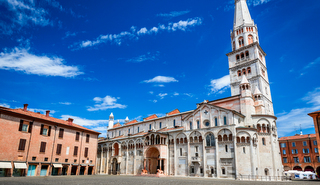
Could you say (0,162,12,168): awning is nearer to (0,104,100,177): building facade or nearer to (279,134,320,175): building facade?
(0,104,100,177): building facade

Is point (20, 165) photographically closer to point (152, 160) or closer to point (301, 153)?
point (152, 160)

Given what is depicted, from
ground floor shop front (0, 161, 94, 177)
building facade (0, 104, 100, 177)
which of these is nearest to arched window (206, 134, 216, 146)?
building facade (0, 104, 100, 177)

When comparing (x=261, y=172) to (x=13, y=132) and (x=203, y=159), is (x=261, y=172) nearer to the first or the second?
(x=203, y=159)

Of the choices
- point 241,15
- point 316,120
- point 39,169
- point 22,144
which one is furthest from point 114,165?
point 241,15

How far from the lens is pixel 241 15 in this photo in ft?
177

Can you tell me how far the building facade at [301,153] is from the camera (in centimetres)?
5512

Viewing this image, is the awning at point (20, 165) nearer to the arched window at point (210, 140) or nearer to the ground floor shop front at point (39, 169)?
the ground floor shop front at point (39, 169)

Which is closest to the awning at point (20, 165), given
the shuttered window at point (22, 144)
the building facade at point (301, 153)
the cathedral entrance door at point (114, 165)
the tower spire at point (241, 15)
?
the shuttered window at point (22, 144)

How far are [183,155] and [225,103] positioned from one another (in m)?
13.3

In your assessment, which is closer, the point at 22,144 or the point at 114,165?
the point at 22,144

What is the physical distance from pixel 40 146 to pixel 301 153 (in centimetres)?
6379

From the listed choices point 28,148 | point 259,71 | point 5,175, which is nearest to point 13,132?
point 28,148

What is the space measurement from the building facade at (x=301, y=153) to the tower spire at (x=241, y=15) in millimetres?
34991

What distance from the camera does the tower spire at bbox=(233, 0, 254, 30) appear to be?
52369mm
